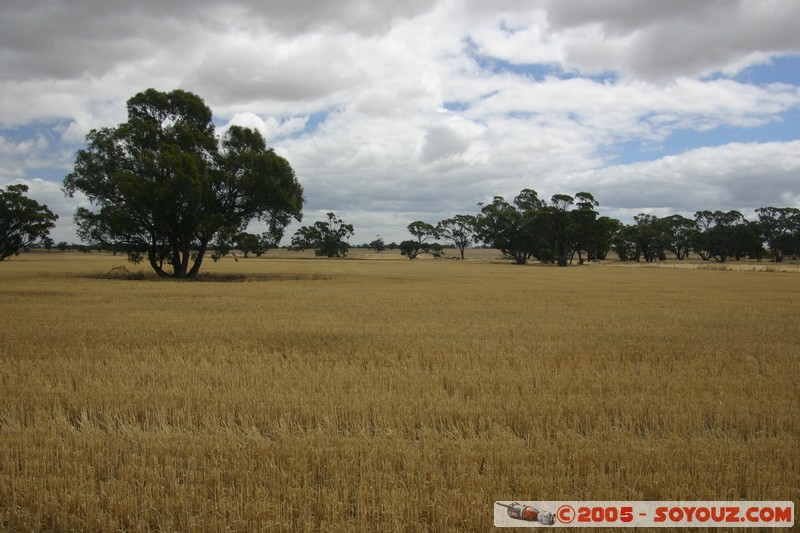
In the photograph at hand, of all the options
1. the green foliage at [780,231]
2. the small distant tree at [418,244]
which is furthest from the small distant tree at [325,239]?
the green foliage at [780,231]

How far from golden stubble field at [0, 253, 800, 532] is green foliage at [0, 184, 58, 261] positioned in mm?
70710

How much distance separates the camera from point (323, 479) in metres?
6.03

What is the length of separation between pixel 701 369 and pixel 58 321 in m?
19.7

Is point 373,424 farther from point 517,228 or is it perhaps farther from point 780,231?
point 780,231

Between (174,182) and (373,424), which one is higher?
(174,182)

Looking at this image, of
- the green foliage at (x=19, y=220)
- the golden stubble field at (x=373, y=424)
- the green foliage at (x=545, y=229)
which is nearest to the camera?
the golden stubble field at (x=373, y=424)

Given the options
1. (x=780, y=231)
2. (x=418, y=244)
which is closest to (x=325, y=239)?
(x=418, y=244)

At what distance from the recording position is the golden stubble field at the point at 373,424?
546cm

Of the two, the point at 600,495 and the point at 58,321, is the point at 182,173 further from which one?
the point at 600,495

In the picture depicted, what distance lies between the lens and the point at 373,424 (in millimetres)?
7965

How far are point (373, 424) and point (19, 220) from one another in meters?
85.1

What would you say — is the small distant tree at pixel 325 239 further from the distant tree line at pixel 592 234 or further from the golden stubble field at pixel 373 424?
the golden stubble field at pixel 373 424

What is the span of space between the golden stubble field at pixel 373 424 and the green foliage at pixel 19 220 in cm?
7071

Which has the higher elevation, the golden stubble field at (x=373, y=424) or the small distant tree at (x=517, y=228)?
the small distant tree at (x=517, y=228)
